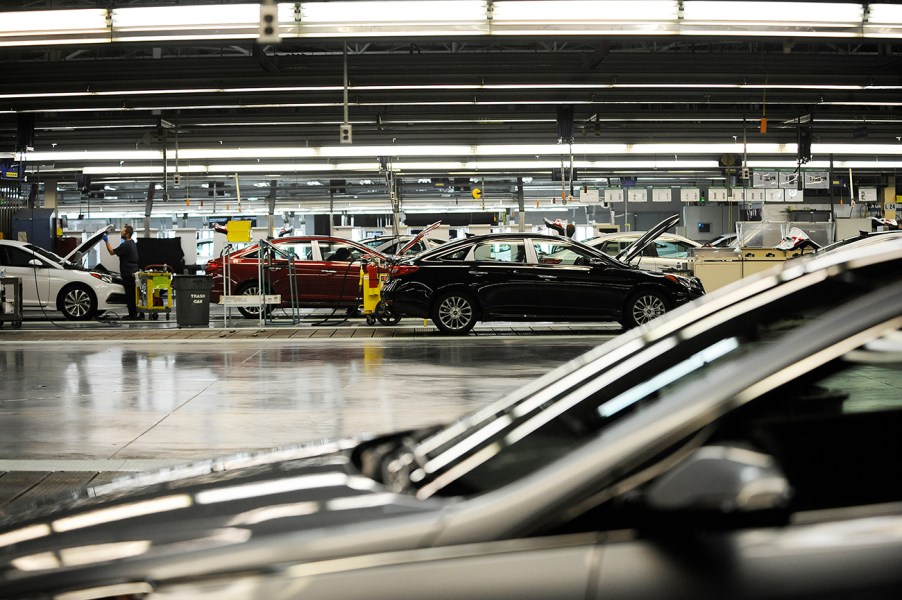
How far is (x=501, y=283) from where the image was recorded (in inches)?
578

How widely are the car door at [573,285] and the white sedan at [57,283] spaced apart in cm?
983

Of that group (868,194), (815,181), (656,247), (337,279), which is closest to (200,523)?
(337,279)

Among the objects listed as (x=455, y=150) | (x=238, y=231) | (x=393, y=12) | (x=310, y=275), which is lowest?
(x=310, y=275)

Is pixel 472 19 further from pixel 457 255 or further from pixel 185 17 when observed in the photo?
pixel 457 255

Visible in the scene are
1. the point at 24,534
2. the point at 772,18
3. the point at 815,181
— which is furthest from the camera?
the point at 815,181

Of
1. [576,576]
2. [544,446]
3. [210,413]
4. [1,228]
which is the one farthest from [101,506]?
[1,228]

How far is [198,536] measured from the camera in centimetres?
175

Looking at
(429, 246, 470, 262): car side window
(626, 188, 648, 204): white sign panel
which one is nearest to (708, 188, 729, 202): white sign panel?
(626, 188, 648, 204): white sign panel

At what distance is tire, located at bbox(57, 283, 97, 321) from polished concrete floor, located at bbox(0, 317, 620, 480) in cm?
212

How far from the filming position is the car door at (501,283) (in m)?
14.7

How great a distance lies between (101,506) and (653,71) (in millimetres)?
16194

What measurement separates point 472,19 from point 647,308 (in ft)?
19.5

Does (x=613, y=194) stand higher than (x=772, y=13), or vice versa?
(x=772, y=13)

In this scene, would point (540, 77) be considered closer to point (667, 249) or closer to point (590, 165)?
point (667, 249)
